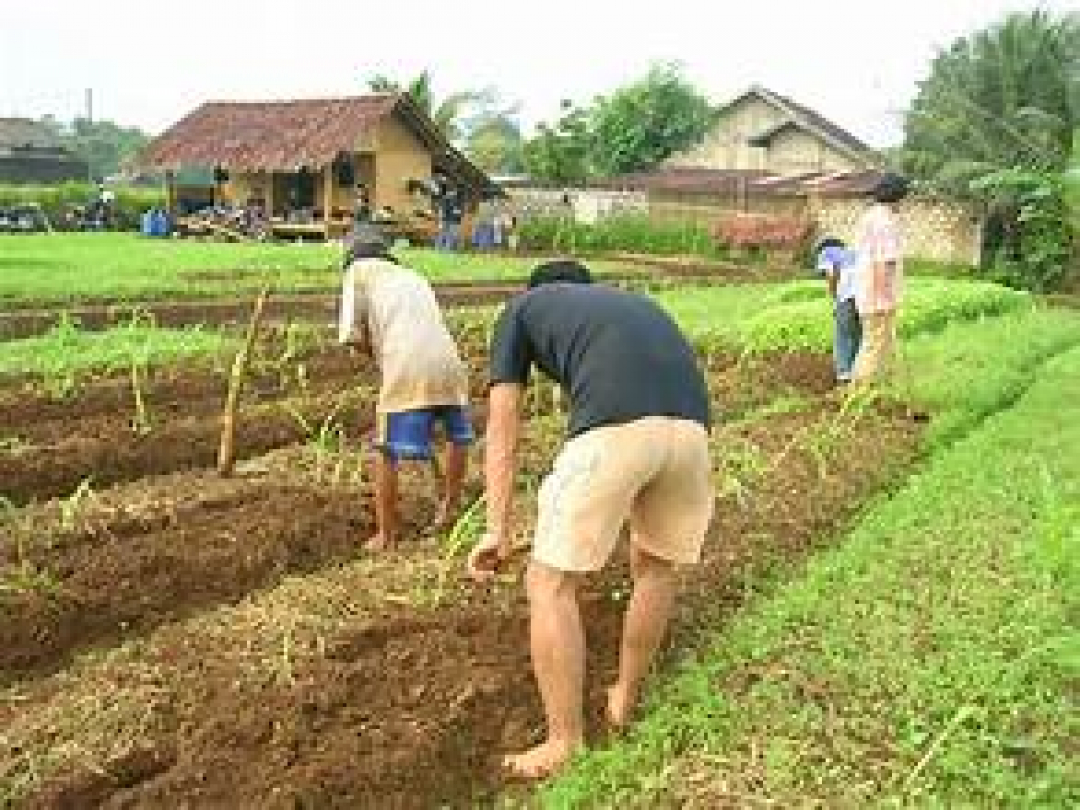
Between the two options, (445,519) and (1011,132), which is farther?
(1011,132)

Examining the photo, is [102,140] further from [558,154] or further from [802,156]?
[802,156]

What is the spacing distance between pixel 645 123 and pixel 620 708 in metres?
43.2

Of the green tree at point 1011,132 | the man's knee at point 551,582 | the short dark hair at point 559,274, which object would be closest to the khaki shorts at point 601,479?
the man's knee at point 551,582

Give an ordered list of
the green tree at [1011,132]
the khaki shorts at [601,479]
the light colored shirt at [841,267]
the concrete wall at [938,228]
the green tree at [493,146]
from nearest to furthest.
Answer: the khaki shorts at [601,479] → the light colored shirt at [841,267] → the green tree at [1011,132] → the concrete wall at [938,228] → the green tree at [493,146]

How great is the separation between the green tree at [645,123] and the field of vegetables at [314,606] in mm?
35868

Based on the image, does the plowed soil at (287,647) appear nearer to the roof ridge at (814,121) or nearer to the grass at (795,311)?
the grass at (795,311)

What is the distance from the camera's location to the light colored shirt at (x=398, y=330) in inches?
249

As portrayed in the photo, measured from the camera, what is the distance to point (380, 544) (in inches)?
253

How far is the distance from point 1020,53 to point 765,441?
84.8 ft

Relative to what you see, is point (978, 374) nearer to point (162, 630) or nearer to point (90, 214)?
point (162, 630)

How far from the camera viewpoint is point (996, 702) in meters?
4.64

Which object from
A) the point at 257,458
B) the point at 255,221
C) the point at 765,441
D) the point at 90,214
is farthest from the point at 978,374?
the point at 90,214

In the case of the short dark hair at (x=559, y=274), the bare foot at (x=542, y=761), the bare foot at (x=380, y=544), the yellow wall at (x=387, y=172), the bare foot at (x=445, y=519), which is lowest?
the bare foot at (x=542, y=761)

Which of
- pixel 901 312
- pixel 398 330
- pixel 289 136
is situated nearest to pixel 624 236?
pixel 289 136
